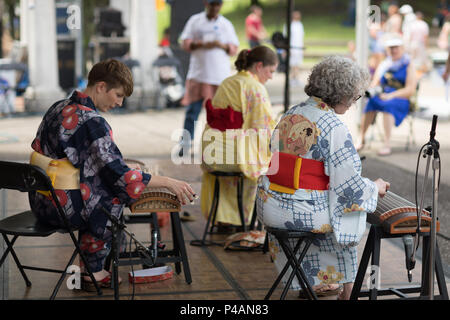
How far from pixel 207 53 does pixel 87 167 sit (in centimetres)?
472

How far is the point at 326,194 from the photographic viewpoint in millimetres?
4105

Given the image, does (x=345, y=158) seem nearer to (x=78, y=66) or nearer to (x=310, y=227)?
(x=310, y=227)

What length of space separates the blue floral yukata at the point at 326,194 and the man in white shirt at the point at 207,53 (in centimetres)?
457

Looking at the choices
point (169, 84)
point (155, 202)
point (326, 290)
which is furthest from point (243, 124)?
point (169, 84)

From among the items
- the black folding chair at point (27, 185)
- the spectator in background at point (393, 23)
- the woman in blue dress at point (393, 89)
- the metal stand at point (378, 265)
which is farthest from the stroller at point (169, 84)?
the metal stand at point (378, 265)

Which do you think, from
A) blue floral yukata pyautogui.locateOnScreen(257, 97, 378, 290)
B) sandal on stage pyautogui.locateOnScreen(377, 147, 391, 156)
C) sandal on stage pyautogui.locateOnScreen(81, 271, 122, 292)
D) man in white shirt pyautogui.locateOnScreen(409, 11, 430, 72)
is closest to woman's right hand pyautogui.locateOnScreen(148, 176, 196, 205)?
blue floral yukata pyautogui.locateOnScreen(257, 97, 378, 290)

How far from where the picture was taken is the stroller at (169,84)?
14.4 meters

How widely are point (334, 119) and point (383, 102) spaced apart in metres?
5.75

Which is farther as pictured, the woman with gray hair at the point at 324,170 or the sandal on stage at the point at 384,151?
the sandal on stage at the point at 384,151

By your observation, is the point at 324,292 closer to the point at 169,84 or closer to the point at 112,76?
the point at 112,76

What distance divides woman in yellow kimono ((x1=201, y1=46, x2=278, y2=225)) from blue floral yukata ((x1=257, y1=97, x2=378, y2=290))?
4.80 ft

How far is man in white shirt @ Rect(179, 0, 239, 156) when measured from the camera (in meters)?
8.74

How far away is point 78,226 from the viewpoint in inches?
174

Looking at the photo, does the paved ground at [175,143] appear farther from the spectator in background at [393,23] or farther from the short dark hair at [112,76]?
the short dark hair at [112,76]
